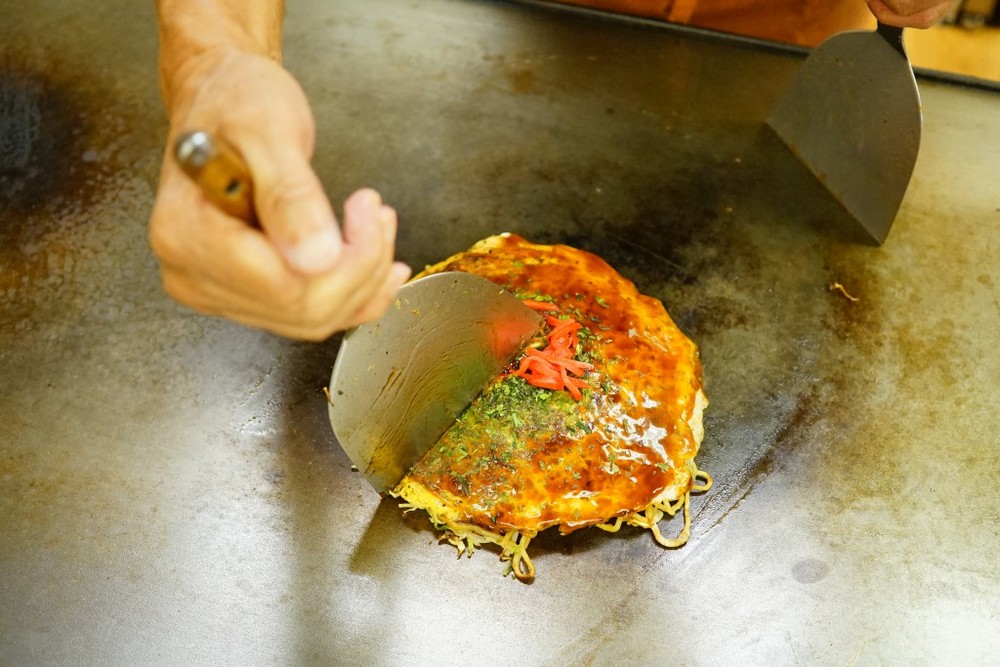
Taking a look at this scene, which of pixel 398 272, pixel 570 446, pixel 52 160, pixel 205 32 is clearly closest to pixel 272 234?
pixel 398 272

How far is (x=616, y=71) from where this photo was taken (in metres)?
4.13

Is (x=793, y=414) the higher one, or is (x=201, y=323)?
(x=793, y=414)

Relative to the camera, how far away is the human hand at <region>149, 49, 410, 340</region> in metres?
1.49

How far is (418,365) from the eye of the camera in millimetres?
2557

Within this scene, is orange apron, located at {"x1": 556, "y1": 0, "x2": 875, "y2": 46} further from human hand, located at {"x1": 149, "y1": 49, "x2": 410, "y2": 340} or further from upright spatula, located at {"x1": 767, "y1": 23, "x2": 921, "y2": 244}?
human hand, located at {"x1": 149, "y1": 49, "x2": 410, "y2": 340}

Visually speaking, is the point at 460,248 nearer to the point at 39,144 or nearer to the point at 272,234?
the point at 272,234

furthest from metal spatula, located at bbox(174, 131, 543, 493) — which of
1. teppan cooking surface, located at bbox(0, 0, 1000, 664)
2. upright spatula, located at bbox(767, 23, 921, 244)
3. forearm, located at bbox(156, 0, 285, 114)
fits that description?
upright spatula, located at bbox(767, 23, 921, 244)

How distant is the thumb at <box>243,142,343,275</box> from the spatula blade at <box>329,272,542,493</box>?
2.38ft

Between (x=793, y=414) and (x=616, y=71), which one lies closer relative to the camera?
(x=793, y=414)

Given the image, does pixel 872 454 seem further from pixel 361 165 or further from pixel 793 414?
pixel 361 165

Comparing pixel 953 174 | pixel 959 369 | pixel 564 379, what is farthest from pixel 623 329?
pixel 953 174

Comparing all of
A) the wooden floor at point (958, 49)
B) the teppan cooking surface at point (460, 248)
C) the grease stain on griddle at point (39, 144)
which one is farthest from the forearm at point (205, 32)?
the wooden floor at point (958, 49)

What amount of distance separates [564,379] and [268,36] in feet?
5.00

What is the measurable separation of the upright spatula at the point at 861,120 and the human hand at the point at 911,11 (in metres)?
0.08
